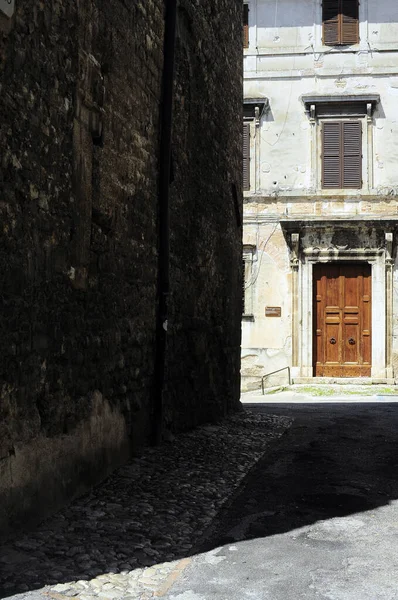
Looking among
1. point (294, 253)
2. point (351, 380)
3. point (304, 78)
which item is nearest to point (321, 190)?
point (294, 253)

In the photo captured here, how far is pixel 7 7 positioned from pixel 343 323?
14.5m

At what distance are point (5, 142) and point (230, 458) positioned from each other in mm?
3640

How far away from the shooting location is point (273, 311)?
17.7m

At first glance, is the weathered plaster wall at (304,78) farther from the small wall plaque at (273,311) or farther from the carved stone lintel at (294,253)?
the small wall plaque at (273,311)

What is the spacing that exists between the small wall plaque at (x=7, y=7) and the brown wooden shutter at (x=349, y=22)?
15662mm

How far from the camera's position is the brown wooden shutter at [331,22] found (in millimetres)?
18203

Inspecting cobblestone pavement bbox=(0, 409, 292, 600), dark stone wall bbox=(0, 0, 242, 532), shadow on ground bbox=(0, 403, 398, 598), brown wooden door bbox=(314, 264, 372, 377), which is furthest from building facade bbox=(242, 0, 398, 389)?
cobblestone pavement bbox=(0, 409, 292, 600)

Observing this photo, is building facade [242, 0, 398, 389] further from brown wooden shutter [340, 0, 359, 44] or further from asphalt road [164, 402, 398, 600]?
asphalt road [164, 402, 398, 600]

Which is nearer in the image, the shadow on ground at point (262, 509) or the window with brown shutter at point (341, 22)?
the shadow on ground at point (262, 509)

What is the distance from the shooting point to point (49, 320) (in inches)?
171

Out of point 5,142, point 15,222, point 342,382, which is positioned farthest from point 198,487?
point 342,382

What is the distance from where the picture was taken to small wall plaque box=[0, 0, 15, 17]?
3.69 metres

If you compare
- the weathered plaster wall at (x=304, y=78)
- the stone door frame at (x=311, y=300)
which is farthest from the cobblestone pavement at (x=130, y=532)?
the weathered plaster wall at (x=304, y=78)

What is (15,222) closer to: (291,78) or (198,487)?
(198,487)
